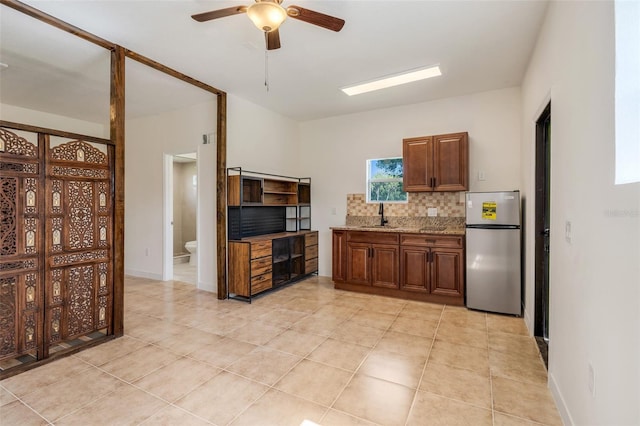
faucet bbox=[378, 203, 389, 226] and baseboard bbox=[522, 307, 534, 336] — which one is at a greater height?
faucet bbox=[378, 203, 389, 226]

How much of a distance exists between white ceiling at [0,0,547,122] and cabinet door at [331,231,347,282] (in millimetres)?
2011

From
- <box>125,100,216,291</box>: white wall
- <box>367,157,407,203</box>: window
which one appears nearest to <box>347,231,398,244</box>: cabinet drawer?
<box>367,157,407,203</box>: window

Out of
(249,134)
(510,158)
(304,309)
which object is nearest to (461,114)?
(510,158)

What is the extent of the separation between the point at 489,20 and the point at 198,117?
3.85m

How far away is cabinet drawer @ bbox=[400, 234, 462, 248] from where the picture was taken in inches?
147

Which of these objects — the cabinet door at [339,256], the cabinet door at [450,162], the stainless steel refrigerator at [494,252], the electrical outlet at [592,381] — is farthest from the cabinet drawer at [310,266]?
the electrical outlet at [592,381]

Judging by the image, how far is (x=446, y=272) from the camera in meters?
3.78

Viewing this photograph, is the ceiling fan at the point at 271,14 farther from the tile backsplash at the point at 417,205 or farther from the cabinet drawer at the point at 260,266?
the tile backsplash at the point at 417,205

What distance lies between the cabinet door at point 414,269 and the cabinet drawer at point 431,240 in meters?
0.08

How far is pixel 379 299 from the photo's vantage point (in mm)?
4066

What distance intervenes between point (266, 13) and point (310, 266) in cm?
390

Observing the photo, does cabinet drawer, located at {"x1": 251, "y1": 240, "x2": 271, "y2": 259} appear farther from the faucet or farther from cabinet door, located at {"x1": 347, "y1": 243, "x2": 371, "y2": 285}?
the faucet

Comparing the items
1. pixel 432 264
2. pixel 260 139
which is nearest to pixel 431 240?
pixel 432 264

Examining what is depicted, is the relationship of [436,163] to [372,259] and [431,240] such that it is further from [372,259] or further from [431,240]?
[372,259]
